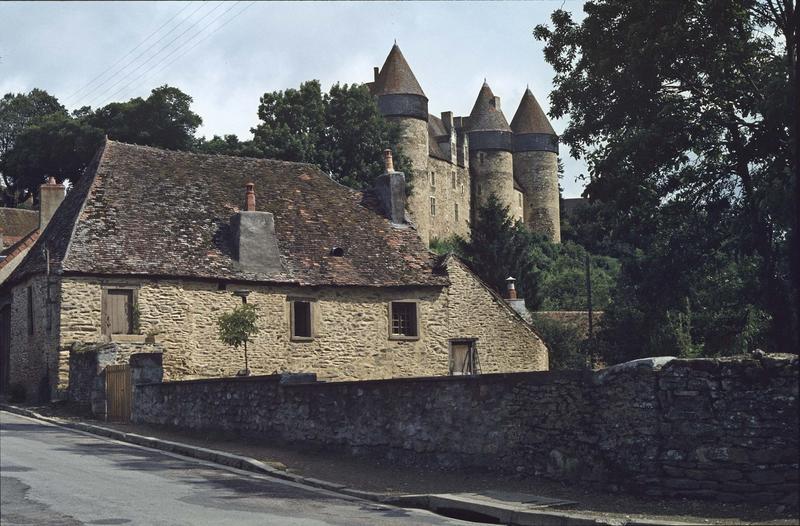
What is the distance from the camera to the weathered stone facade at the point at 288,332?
26719 mm

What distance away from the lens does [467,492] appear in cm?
1333

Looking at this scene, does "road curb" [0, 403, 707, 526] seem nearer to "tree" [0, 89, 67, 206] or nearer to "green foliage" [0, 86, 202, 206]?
"green foliage" [0, 86, 202, 206]

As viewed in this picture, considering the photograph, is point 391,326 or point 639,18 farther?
point 391,326

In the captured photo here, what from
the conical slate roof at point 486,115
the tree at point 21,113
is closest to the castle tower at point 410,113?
the conical slate roof at point 486,115

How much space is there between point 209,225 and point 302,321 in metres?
3.90

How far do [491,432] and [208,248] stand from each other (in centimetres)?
1640

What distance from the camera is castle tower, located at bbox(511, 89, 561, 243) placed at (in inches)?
4149

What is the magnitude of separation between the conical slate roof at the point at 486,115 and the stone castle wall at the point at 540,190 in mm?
5995

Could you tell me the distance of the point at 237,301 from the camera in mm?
28812

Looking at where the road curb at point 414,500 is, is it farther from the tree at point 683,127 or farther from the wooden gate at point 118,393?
the tree at point 683,127

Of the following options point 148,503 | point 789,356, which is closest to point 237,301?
point 148,503

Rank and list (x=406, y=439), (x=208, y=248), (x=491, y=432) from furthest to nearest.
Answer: (x=208, y=248), (x=406, y=439), (x=491, y=432)

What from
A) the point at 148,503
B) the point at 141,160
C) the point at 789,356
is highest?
the point at 141,160

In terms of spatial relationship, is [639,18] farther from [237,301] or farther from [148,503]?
[148,503]
